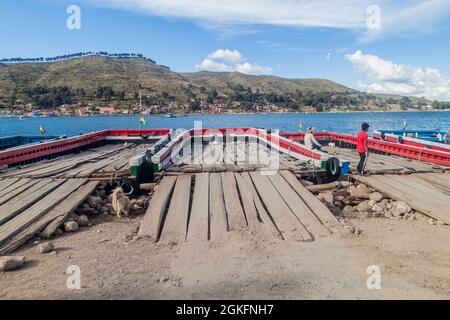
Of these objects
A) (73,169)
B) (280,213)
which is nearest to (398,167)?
(280,213)

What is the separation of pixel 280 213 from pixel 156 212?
300cm

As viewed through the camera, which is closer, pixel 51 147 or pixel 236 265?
pixel 236 265

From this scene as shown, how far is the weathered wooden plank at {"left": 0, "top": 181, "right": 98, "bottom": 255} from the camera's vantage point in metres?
6.50

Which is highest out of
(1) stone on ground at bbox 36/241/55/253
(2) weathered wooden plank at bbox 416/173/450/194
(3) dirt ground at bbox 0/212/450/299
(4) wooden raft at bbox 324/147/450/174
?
(4) wooden raft at bbox 324/147/450/174

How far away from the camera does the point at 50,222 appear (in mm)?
7613

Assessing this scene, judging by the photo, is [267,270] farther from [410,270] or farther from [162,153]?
[162,153]

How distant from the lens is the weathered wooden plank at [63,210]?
24.0 ft

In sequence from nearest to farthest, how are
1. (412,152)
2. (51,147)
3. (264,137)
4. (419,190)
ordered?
(419,190) < (412,152) < (51,147) < (264,137)

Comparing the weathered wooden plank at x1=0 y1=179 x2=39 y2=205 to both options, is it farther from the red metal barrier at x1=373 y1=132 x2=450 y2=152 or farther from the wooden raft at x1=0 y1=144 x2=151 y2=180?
the red metal barrier at x1=373 y1=132 x2=450 y2=152

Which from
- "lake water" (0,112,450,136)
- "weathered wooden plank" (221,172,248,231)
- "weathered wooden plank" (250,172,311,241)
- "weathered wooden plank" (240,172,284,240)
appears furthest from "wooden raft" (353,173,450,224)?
"lake water" (0,112,450,136)

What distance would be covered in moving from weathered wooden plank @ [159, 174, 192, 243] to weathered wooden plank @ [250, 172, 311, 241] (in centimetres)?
208

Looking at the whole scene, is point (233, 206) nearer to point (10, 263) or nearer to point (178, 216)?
point (178, 216)

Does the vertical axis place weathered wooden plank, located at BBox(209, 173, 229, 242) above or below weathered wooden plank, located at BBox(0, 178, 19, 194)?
below
